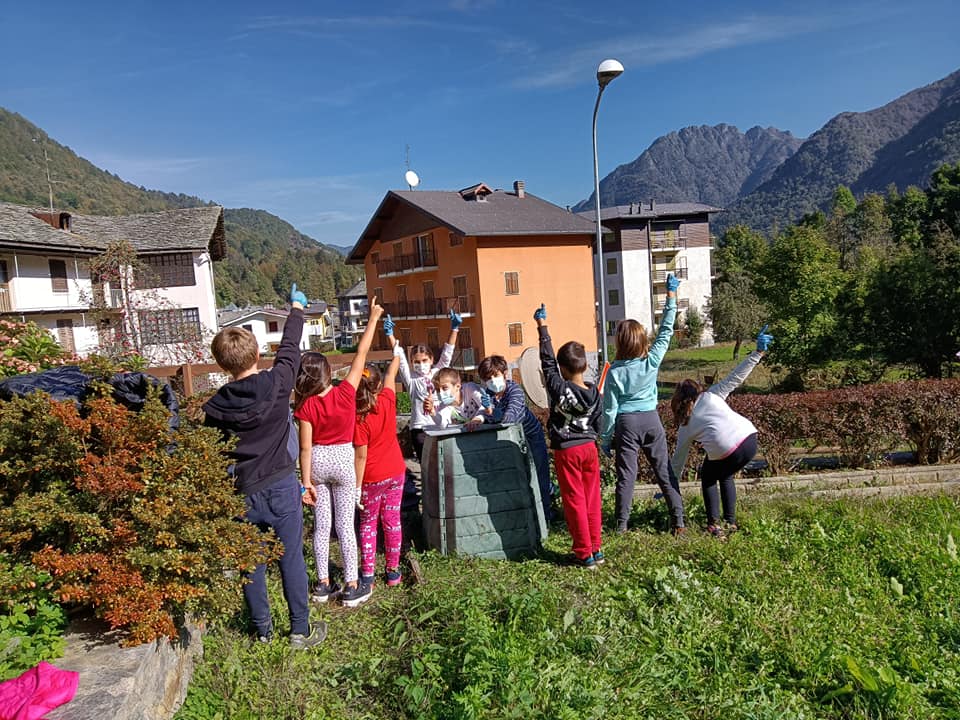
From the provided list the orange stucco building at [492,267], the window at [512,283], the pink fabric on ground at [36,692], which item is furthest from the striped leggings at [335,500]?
the window at [512,283]

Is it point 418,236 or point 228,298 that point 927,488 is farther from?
point 228,298

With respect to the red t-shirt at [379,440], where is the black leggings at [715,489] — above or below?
below

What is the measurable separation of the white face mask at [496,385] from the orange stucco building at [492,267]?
1006 inches

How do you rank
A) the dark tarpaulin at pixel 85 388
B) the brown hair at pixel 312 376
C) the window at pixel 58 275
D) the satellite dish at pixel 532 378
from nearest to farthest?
the dark tarpaulin at pixel 85 388, the brown hair at pixel 312 376, the satellite dish at pixel 532 378, the window at pixel 58 275

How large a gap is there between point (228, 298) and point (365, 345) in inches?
5090

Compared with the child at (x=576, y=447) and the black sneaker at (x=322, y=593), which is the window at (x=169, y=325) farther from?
the child at (x=576, y=447)

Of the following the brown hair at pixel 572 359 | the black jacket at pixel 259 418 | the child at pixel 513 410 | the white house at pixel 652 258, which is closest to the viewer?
the black jacket at pixel 259 418

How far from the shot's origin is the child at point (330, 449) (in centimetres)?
430

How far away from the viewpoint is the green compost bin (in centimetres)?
494

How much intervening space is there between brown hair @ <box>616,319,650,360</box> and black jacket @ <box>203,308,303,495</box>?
2.66 meters

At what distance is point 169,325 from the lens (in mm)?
28891

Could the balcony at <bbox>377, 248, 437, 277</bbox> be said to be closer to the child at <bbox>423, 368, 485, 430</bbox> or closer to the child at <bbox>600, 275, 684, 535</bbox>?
the child at <bbox>423, 368, 485, 430</bbox>

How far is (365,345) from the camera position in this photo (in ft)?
14.2

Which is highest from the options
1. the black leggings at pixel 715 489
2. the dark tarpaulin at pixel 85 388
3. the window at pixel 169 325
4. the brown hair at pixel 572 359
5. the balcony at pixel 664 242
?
the balcony at pixel 664 242
